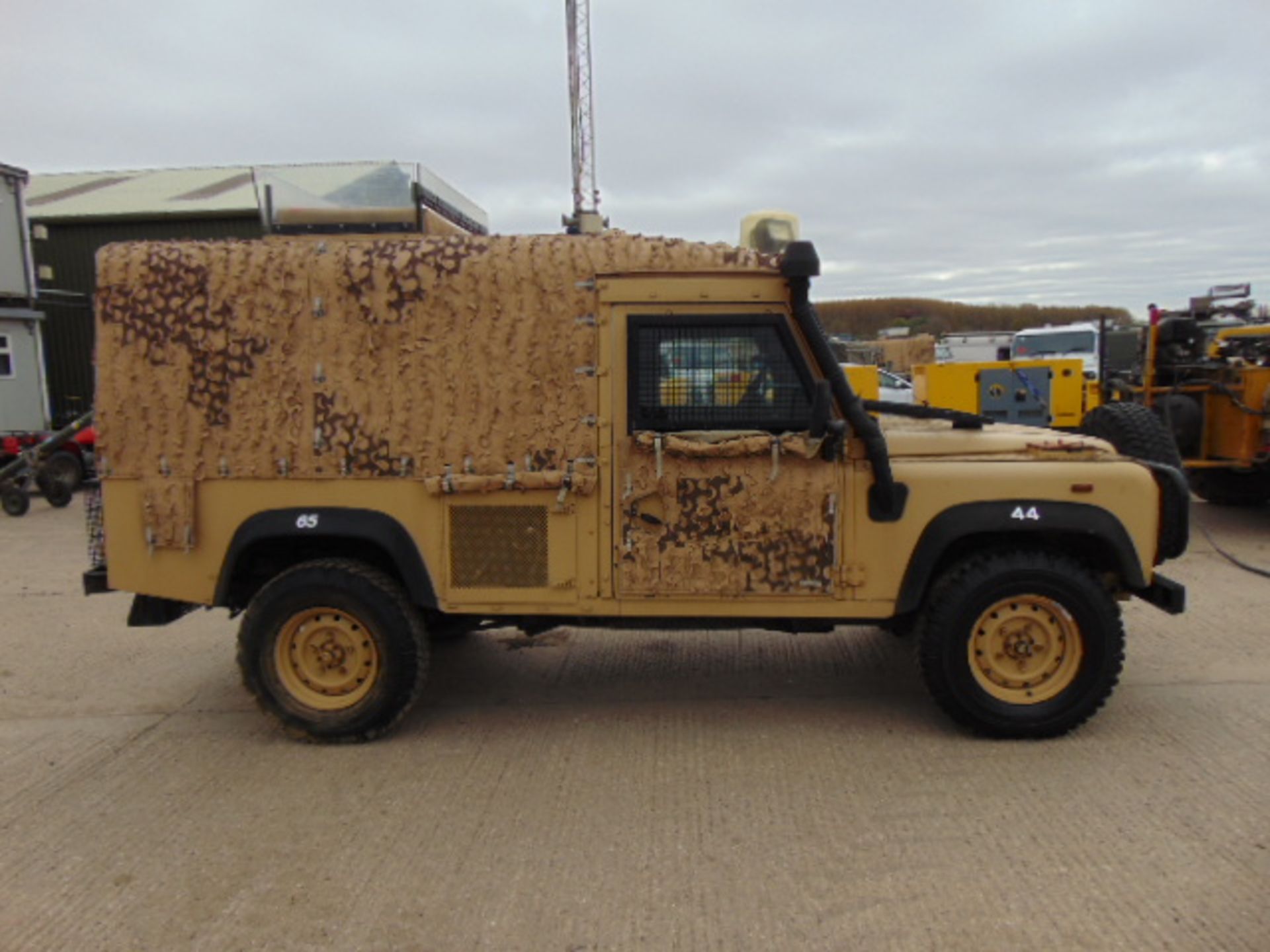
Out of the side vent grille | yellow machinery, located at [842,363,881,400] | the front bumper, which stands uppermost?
yellow machinery, located at [842,363,881,400]

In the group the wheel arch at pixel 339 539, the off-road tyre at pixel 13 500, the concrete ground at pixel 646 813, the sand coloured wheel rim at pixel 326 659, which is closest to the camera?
the concrete ground at pixel 646 813

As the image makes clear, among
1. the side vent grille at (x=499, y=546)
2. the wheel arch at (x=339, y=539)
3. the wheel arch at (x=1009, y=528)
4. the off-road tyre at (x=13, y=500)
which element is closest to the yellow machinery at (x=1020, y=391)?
the wheel arch at (x=1009, y=528)

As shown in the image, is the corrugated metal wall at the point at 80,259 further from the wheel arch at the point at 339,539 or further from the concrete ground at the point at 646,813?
the wheel arch at the point at 339,539

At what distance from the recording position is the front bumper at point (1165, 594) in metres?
4.21

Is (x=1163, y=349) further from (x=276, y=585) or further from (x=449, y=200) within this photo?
(x=276, y=585)

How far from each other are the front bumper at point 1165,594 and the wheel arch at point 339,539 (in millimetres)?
3294

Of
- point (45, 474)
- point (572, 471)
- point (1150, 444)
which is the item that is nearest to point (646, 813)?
point (572, 471)

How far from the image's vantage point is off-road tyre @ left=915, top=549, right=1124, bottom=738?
4.10m

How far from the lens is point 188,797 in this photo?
3852 millimetres

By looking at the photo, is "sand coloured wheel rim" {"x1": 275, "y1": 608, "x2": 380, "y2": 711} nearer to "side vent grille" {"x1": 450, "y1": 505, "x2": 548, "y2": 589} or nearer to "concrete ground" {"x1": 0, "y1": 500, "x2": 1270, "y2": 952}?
"concrete ground" {"x1": 0, "y1": 500, "x2": 1270, "y2": 952}

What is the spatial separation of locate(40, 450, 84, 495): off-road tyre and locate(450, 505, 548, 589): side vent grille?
1054cm

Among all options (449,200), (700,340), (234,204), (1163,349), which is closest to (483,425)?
(700,340)

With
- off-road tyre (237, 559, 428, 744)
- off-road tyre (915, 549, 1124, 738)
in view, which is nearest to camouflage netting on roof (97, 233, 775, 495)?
off-road tyre (237, 559, 428, 744)

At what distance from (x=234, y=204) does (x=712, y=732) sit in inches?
790
